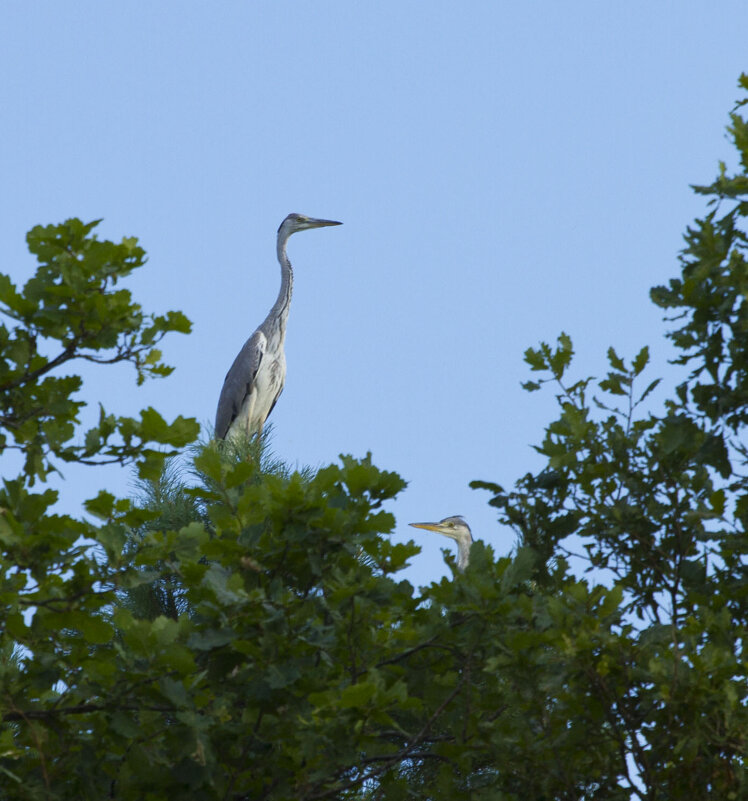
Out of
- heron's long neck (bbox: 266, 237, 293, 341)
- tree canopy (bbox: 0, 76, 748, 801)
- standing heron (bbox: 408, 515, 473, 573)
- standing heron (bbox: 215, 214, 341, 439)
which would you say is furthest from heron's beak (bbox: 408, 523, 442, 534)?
tree canopy (bbox: 0, 76, 748, 801)

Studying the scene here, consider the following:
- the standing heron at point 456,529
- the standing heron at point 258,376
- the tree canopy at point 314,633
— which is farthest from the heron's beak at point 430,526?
the tree canopy at point 314,633

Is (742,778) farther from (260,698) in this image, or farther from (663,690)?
(260,698)

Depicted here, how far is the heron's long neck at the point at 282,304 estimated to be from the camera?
13.0 metres

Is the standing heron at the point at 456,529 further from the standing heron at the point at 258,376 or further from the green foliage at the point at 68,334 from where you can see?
the green foliage at the point at 68,334

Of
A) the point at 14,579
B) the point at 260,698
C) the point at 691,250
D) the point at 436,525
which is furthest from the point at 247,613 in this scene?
the point at 436,525

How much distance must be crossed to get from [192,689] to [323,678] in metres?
0.39

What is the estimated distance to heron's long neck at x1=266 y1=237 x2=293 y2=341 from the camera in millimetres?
13023

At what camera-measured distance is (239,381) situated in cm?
1262

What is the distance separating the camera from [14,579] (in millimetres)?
3529

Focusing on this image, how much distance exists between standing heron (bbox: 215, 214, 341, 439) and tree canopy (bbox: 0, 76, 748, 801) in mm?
8236

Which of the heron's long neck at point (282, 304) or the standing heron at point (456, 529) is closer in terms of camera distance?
the standing heron at point (456, 529)

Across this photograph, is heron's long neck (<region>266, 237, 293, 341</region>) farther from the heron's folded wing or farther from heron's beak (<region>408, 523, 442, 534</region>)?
heron's beak (<region>408, 523, 442, 534</region>)

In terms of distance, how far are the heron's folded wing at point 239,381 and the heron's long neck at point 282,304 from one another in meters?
0.19

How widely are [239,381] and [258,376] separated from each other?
22 cm
